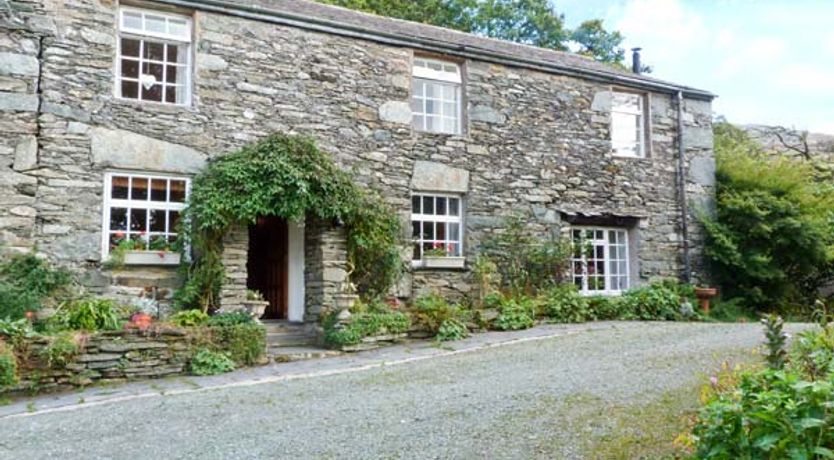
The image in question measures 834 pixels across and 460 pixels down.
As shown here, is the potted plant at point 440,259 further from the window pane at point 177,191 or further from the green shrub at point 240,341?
the window pane at point 177,191

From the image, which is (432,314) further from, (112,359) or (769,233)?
(769,233)

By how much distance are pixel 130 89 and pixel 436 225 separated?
16.8 ft

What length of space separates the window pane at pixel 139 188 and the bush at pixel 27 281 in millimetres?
1355

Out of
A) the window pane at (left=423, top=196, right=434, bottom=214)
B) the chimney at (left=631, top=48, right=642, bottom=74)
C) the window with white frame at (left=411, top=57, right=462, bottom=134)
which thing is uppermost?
the chimney at (left=631, top=48, right=642, bottom=74)

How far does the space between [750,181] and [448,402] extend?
35.5ft

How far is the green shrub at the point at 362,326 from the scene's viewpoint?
359 inches

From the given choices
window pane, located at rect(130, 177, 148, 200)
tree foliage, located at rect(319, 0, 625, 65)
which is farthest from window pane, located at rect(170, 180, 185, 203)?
tree foliage, located at rect(319, 0, 625, 65)

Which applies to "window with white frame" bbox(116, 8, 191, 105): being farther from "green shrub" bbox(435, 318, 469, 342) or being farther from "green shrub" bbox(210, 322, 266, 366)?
"green shrub" bbox(435, 318, 469, 342)

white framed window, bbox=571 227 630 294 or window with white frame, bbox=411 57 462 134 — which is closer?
window with white frame, bbox=411 57 462 134

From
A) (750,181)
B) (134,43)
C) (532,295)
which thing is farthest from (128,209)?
(750,181)

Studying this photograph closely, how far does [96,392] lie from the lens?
6.94 metres

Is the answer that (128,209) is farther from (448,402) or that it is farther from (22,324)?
(448,402)

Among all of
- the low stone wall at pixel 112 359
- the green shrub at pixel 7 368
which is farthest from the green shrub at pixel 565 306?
the green shrub at pixel 7 368

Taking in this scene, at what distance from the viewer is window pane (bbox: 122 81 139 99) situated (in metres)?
9.49
